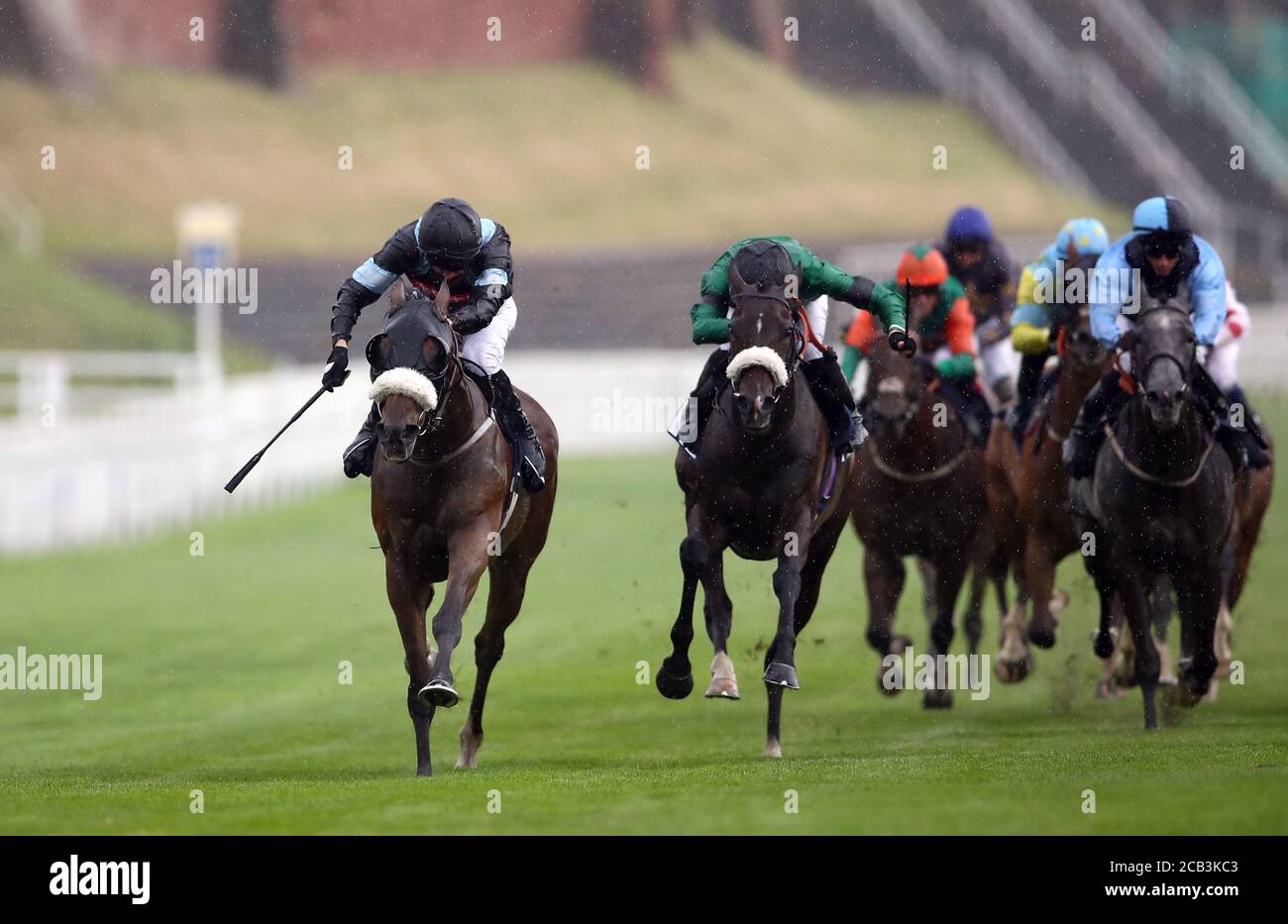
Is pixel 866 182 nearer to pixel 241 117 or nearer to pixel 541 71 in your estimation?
pixel 541 71

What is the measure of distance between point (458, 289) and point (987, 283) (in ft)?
15.6

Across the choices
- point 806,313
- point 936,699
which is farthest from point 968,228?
point 806,313

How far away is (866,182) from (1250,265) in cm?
1155

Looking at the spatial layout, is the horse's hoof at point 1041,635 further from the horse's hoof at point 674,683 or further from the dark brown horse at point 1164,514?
the horse's hoof at point 674,683

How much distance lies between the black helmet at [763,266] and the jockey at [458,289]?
102 centimetres

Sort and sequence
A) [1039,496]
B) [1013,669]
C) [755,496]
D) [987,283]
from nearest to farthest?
[755,496] → [1039,496] → [1013,669] → [987,283]

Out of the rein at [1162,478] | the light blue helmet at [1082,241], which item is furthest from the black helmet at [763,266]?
the light blue helmet at [1082,241]

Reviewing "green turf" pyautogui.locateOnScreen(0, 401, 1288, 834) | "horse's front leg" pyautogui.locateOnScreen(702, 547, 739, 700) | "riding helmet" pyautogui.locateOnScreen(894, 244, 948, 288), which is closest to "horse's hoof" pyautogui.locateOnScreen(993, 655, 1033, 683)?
"green turf" pyautogui.locateOnScreen(0, 401, 1288, 834)

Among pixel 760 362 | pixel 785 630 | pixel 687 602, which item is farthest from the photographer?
pixel 687 602

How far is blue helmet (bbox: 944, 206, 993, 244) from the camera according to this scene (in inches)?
560

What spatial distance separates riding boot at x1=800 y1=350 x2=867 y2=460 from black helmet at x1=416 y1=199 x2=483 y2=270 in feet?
5.71

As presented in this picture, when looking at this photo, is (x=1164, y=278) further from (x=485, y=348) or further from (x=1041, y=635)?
(x=485, y=348)

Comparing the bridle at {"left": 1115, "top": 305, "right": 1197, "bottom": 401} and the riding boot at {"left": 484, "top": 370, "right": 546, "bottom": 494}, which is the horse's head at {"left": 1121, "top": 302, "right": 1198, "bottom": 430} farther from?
the riding boot at {"left": 484, "top": 370, "right": 546, "bottom": 494}

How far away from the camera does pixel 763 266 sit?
1073 centimetres
